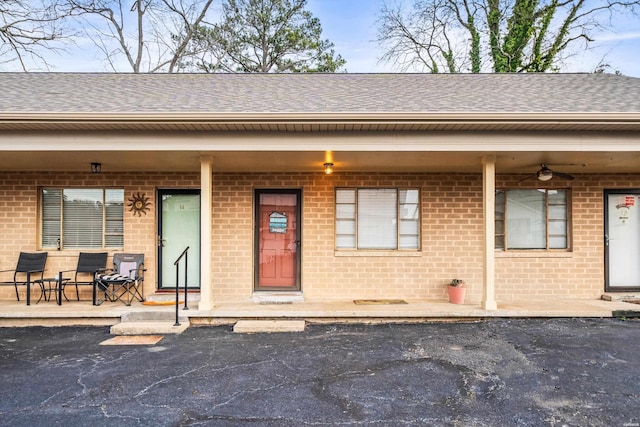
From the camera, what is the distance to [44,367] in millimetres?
4070

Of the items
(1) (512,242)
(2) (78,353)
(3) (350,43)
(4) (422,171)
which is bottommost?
(2) (78,353)

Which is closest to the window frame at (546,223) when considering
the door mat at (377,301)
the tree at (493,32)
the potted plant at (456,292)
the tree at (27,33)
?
the potted plant at (456,292)

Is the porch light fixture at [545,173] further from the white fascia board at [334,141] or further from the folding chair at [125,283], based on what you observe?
the folding chair at [125,283]

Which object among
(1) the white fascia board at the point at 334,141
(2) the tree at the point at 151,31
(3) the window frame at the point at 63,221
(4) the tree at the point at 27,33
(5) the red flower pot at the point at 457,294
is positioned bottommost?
(5) the red flower pot at the point at 457,294

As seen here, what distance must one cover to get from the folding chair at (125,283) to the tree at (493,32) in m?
15.3

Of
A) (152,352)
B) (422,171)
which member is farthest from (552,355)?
(152,352)

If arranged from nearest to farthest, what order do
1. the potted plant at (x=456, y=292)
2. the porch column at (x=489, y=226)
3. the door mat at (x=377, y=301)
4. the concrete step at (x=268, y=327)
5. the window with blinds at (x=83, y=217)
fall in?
the concrete step at (x=268, y=327)
the porch column at (x=489, y=226)
the potted plant at (x=456, y=292)
the door mat at (x=377, y=301)
the window with blinds at (x=83, y=217)

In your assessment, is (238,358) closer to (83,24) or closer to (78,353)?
(78,353)

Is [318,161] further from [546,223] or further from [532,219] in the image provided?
[546,223]

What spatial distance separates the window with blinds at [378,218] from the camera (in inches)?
284

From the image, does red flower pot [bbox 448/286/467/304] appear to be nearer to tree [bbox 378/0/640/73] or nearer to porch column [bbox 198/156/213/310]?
porch column [bbox 198/156/213/310]

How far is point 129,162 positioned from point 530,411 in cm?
608

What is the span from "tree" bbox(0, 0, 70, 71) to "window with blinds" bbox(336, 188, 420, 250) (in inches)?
529

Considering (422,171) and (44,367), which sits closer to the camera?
(44,367)
